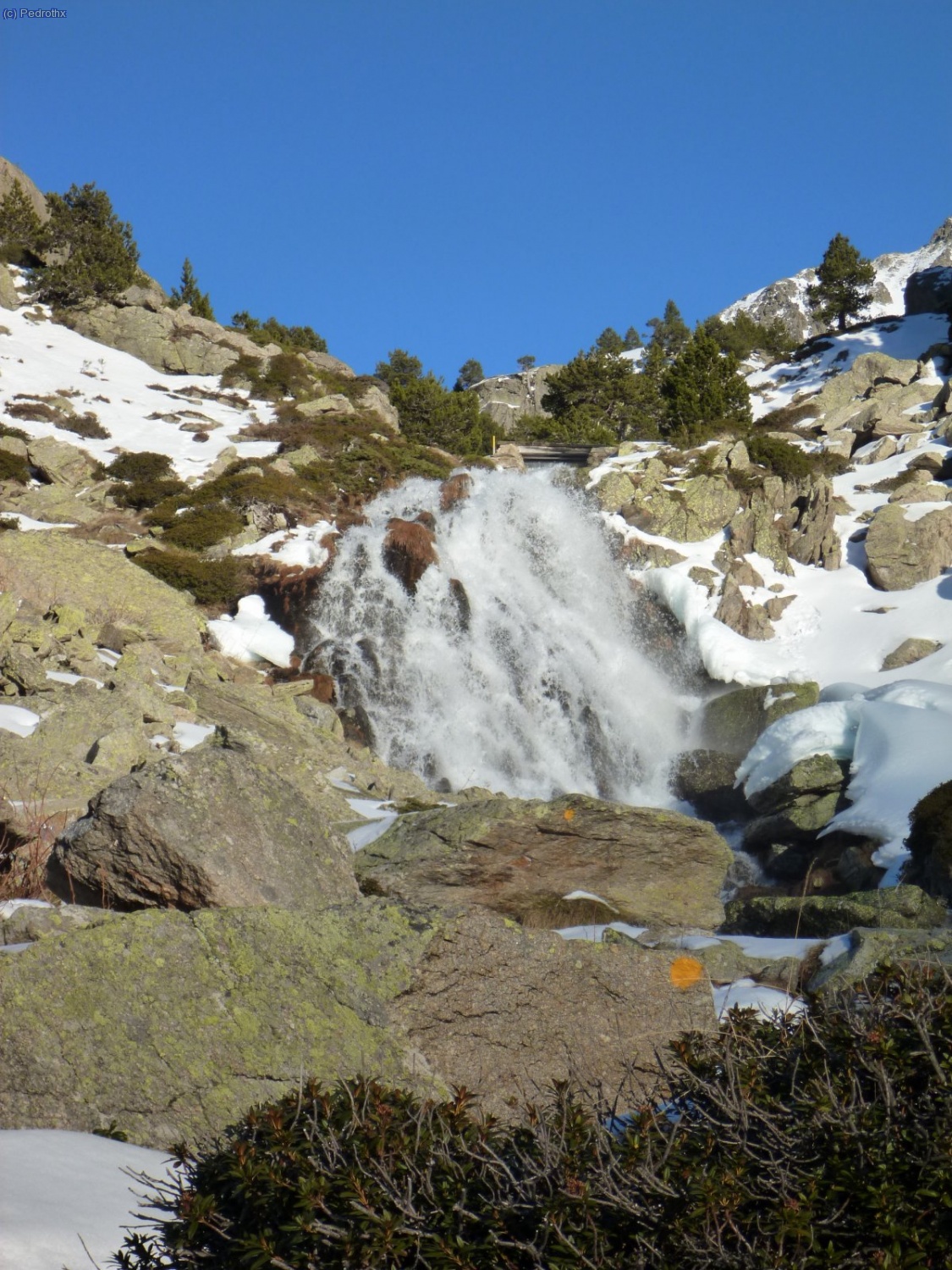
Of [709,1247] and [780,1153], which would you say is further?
[780,1153]

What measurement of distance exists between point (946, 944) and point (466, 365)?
262 feet

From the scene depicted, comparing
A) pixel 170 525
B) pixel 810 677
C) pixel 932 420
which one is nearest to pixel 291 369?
pixel 170 525

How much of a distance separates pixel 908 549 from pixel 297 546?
1618cm

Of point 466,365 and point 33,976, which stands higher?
point 466,365

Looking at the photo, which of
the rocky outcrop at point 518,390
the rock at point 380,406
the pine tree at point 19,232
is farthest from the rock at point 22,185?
the rocky outcrop at point 518,390

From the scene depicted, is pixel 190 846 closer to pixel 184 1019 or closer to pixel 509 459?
pixel 184 1019

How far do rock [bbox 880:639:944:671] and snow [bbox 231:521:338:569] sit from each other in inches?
543

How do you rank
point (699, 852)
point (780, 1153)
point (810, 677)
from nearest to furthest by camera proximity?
point (780, 1153), point (699, 852), point (810, 677)

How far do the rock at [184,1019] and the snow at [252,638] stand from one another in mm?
18966

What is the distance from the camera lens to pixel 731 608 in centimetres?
2756

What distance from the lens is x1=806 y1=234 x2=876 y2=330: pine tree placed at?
65.3 meters

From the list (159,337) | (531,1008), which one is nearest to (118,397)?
(159,337)

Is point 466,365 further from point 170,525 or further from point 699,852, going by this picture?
point 699,852

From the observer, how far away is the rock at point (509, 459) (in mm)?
35719
